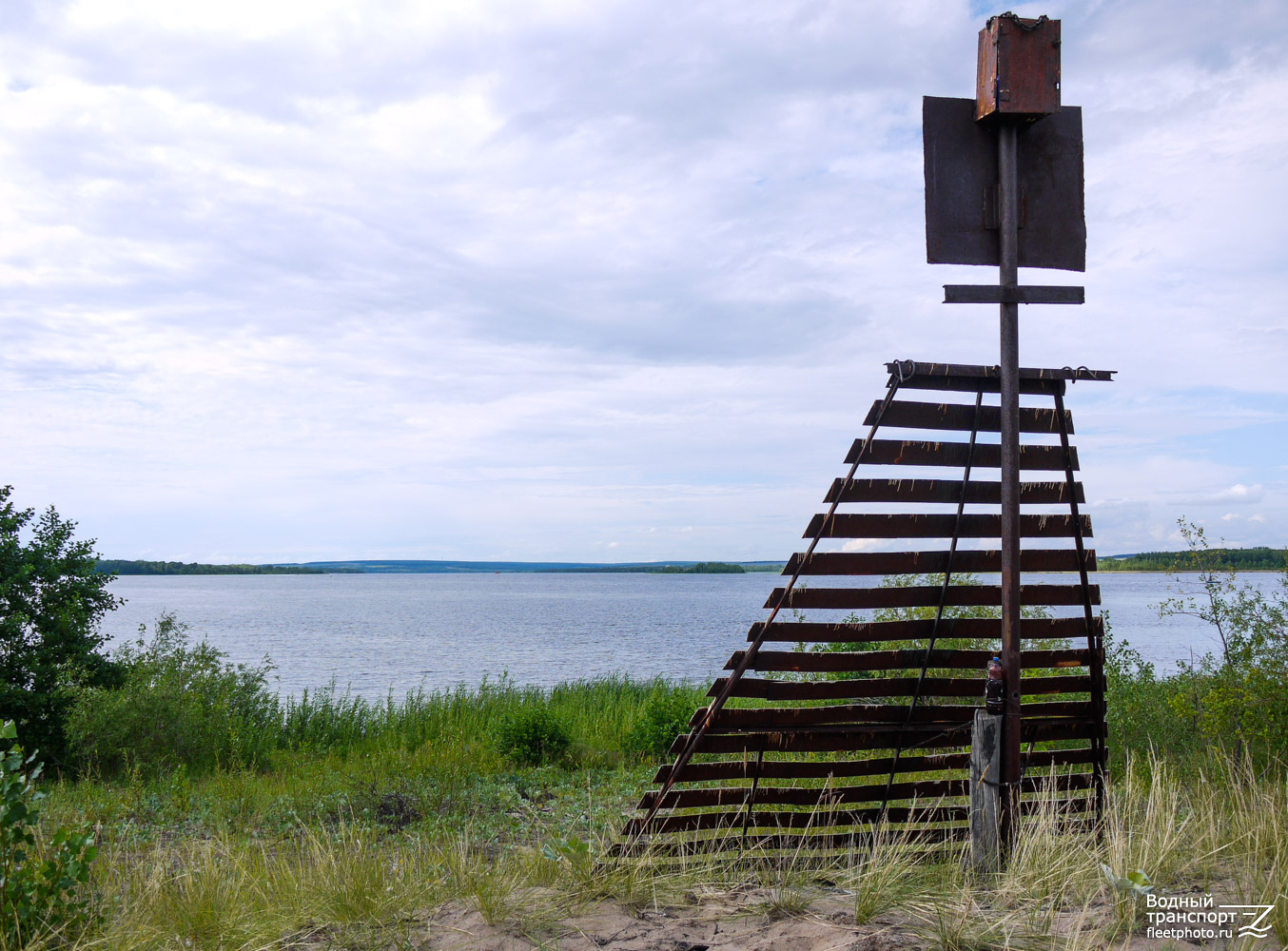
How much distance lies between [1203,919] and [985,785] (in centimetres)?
127

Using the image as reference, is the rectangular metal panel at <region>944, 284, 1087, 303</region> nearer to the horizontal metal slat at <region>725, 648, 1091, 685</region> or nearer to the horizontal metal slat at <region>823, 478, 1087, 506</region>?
the horizontal metal slat at <region>823, 478, 1087, 506</region>

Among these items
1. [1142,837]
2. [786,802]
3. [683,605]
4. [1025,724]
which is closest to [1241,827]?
[1142,837]

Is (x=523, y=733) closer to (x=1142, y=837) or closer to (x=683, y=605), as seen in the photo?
(x=1142, y=837)

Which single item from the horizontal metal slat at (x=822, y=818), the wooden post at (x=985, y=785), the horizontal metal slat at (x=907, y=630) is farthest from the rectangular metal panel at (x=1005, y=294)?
the horizontal metal slat at (x=822, y=818)

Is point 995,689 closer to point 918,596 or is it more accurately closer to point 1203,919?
point 918,596

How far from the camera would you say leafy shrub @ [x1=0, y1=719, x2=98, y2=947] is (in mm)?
3402

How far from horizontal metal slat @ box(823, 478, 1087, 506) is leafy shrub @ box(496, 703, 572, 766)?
26.3 feet

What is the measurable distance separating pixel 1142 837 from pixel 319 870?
13.6ft

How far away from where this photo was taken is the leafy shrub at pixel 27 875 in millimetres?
3402

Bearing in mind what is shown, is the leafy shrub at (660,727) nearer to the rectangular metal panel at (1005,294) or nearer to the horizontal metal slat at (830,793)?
the horizontal metal slat at (830,793)

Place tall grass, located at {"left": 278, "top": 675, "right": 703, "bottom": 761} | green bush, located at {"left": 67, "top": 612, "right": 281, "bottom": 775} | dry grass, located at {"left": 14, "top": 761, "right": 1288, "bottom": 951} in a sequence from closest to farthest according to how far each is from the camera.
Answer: dry grass, located at {"left": 14, "top": 761, "right": 1288, "bottom": 951}
green bush, located at {"left": 67, "top": 612, "right": 281, "bottom": 775}
tall grass, located at {"left": 278, "top": 675, "right": 703, "bottom": 761}

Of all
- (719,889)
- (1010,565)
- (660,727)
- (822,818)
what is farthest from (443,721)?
(1010,565)

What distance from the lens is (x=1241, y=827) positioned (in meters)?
4.62

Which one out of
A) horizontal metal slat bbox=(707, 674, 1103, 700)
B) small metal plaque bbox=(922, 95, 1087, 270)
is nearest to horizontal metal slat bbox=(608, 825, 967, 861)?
horizontal metal slat bbox=(707, 674, 1103, 700)
